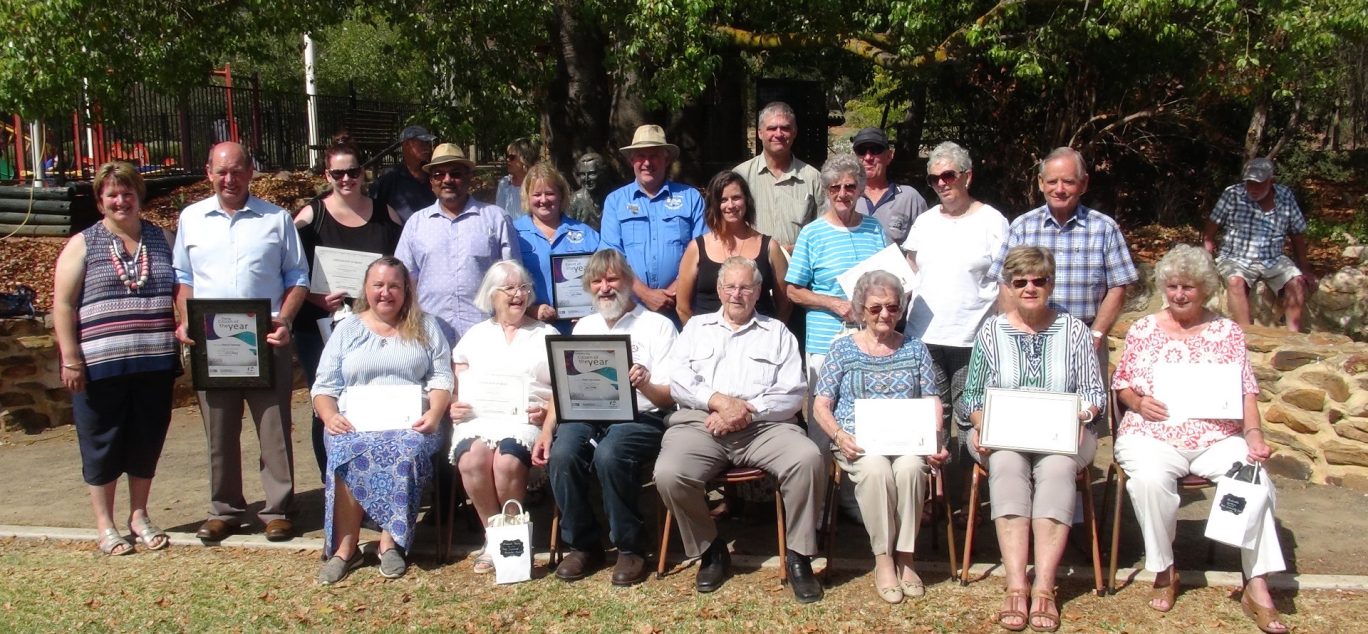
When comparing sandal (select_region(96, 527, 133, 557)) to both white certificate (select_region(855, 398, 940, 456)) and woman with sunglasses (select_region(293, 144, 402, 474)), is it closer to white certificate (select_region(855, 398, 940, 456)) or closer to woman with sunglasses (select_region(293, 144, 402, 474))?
woman with sunglasses (select_region(293, 144, 402, 474))

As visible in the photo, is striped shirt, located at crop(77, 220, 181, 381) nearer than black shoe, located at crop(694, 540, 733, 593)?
No

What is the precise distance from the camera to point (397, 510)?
5.14 m

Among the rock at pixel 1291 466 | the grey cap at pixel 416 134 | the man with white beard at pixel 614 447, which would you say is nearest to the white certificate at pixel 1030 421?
the man with white beard at pixel 614 447

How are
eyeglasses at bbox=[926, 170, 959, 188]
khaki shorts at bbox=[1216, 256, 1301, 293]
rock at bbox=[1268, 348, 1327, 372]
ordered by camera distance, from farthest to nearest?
khaki shorts at bbox=[1216, 256, 1301, 293] < rock at bbox=[1268, 348, 1327, 372] < eyeglasses at bbox=[926, 170, 959, 188]

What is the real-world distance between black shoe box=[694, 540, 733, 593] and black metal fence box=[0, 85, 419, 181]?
8.85m

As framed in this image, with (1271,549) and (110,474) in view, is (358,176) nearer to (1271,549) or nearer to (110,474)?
(110,474)

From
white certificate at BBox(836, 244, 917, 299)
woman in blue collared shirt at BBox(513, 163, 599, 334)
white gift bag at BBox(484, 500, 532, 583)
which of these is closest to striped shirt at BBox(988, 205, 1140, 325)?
white certificate at BBox(836, 244, 917, 299)

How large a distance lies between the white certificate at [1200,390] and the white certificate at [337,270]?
12.4ft

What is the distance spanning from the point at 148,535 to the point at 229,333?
1088 mm

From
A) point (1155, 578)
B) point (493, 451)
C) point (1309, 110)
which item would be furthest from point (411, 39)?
point (1309, 110)

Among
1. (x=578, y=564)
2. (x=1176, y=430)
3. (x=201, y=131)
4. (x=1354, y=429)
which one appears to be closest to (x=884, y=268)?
(x=1176, y=430)

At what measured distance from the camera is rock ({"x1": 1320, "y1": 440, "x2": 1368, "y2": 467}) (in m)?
6.12

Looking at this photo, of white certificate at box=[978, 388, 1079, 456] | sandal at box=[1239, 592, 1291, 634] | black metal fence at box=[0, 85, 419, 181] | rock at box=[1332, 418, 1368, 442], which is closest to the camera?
sandal at box=[1239, 592, 1291, 634]

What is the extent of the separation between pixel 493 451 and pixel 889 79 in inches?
438
